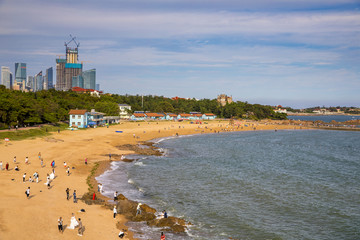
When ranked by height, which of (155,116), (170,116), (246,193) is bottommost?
(246,193)

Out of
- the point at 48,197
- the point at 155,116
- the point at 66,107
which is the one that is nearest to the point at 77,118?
the point at 66,107

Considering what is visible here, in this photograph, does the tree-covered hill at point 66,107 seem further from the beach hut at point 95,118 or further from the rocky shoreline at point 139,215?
the rocky shoreline at point 139,215

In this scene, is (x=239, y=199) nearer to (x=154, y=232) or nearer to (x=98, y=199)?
(x=154, y=232)

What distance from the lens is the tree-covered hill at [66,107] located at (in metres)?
59.5

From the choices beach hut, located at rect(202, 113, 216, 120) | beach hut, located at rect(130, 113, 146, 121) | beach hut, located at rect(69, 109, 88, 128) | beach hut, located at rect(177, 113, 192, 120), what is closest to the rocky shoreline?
beach hut, located at rect(69, 109, 88, 128)

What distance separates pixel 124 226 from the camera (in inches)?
836

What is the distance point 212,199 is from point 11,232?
17477mm

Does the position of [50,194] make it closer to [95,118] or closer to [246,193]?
[246,193]

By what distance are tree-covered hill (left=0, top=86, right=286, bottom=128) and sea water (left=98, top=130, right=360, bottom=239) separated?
99.8ft

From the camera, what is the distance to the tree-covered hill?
59472 millimetres

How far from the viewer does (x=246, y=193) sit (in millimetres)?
30969

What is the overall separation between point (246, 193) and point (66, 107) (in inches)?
2807

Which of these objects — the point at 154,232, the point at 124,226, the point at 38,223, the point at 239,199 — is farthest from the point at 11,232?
the point at 239,199

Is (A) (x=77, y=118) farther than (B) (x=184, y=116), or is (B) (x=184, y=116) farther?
(B) (x=184, y=116)
